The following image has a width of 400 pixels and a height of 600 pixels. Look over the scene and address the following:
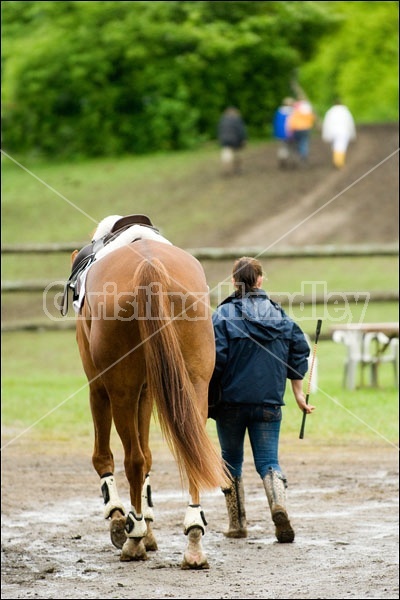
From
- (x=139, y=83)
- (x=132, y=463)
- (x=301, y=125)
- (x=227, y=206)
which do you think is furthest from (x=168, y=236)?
(x=132, y=463)

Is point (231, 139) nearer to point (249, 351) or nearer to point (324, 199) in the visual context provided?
point (324, 199)

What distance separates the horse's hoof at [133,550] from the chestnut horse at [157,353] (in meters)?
0.09

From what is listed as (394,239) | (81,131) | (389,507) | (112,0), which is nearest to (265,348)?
(389,507)

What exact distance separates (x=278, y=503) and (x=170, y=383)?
4.56 feet

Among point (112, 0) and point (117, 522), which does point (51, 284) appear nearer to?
point (112, 0)

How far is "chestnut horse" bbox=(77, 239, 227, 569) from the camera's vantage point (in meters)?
6.16

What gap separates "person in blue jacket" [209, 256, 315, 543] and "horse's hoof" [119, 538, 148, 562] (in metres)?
0.88

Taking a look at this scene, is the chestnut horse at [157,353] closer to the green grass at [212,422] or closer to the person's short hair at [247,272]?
the person's short hair at [247,272]

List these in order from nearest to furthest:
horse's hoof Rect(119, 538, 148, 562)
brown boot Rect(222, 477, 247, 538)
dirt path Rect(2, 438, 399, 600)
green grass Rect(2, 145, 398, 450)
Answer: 1. dirt path Rect(2, 438, 399, 600)
2. horse's hoof Rect(119, 538, 148, 562)
3. brown boot Rect(222, 477, 247, 538)
4. green grass Rect(2, 145, 398, 450)

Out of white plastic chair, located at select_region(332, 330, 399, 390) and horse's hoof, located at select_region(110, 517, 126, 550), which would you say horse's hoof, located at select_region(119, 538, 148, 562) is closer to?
horse's hoof, located at select_region(110, 517, 126, 550)

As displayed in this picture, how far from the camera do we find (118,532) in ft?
23.0

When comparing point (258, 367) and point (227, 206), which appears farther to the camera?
point (227, 206)

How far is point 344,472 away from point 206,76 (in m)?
24.4

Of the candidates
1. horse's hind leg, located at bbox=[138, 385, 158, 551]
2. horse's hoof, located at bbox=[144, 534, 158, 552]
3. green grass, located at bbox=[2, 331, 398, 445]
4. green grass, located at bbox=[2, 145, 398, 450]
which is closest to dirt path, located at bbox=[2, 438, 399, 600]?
horse's hoof, located at bbox=[144, 534, 158, 552]
